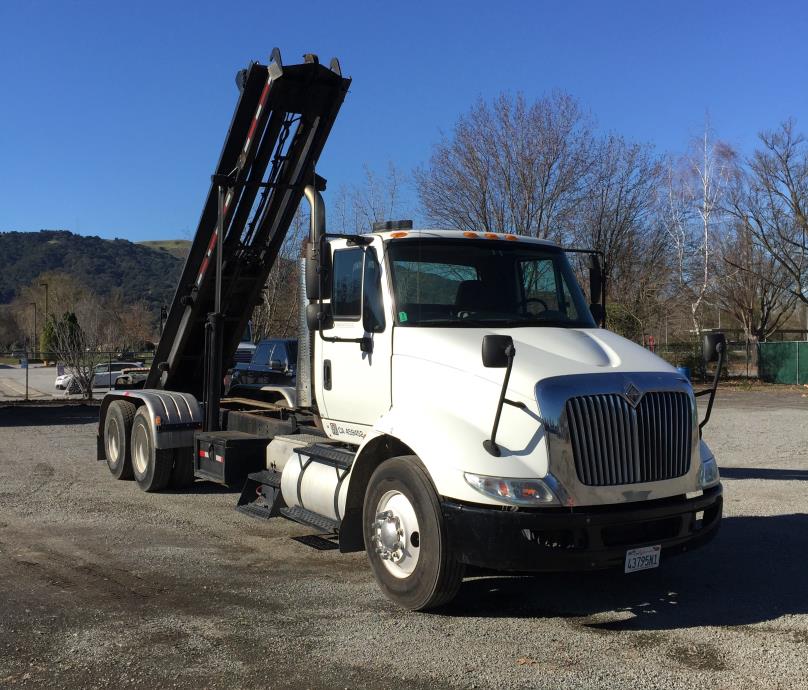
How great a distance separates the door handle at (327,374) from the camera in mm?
7066

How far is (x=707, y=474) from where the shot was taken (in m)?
5.82

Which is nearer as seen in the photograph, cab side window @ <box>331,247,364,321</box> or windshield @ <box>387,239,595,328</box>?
windshield @ <box>387,239,595,328</box>

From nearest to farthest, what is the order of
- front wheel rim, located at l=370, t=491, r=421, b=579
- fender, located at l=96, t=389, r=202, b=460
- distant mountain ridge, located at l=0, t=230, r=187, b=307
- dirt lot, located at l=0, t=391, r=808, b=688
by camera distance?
dirt lot, located at l=0, t=391, r=808, b=688 < front wheel rim, located at l=370, t=491, r=421, b=579 < fender, located at l=96, t=389, r=202, b=460 < distant mountain ridge, located at l=0, t=230, r=187, b=307

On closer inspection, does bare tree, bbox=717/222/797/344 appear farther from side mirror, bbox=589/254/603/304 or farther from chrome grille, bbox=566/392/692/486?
chrome grille, bbox=566/392/692/486

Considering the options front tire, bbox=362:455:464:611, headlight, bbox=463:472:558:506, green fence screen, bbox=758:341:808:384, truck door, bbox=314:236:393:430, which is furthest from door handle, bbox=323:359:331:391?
green fence screen, bbox=758:341:808:384

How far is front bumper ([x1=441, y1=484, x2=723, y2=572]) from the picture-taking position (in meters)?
5.05

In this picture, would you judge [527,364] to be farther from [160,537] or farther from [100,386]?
[100,386]

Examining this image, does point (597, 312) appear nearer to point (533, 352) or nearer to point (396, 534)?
point (533, 352)

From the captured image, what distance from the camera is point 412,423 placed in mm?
5715

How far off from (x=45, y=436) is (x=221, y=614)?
11940 mm

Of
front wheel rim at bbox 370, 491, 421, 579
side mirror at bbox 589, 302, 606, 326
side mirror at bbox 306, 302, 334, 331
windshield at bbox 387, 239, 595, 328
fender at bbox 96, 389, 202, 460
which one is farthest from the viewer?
fender at bbox 96, 389, 202, 460

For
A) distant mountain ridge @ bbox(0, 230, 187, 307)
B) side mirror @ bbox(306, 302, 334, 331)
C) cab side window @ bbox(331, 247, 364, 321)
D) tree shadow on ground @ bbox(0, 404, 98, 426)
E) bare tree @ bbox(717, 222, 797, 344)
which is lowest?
tree shadow on ground @ bbox(0, 404, 98, 426)

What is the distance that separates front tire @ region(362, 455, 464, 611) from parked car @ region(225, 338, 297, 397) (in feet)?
15.7

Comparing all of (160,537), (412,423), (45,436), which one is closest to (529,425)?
(412,423)
